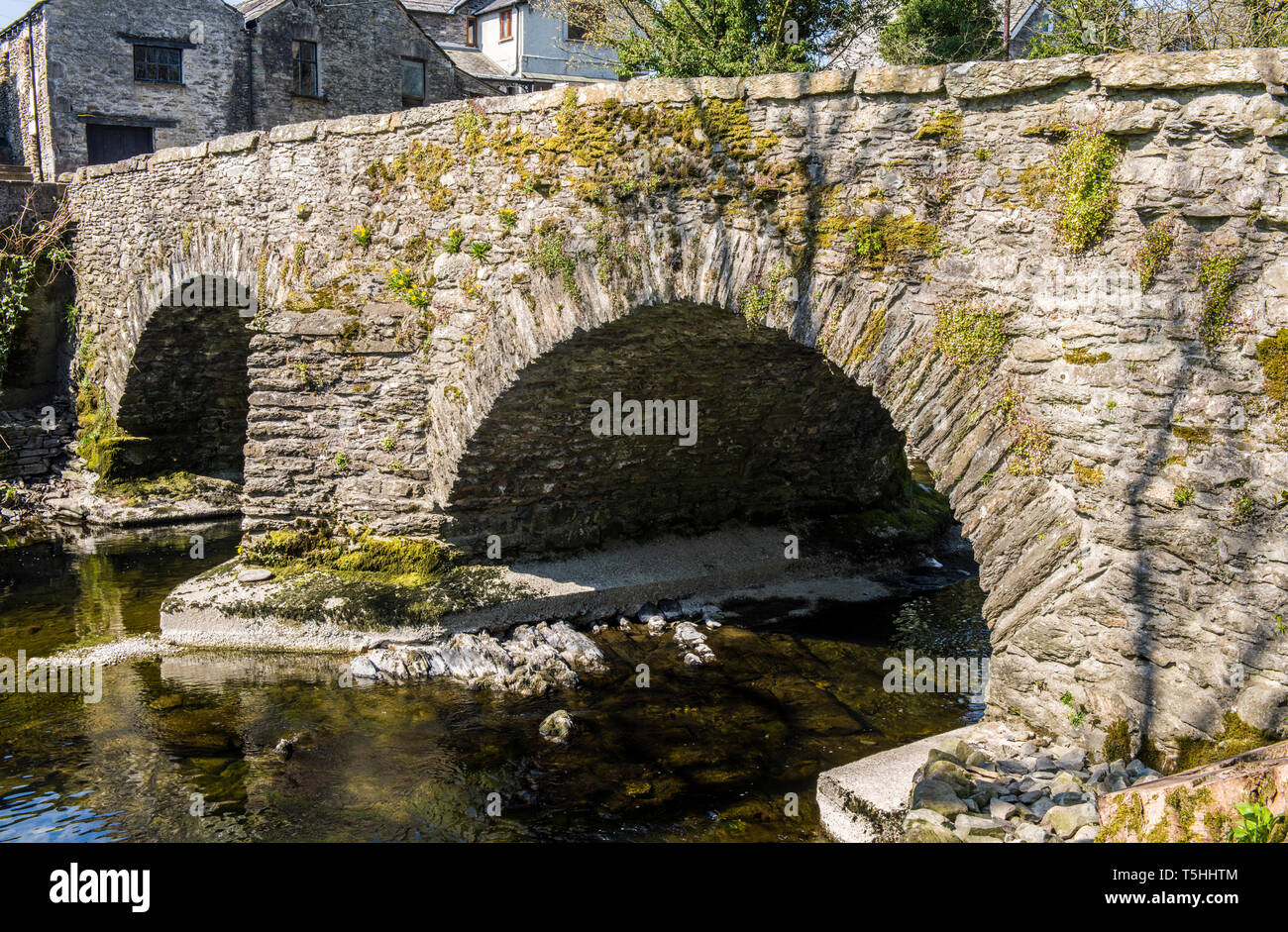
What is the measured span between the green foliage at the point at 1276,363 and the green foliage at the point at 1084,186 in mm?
1048

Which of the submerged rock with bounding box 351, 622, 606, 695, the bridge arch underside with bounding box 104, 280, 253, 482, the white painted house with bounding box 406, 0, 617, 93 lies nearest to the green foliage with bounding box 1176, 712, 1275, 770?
the submerged rock with bounding box 351, 622, 606, 695

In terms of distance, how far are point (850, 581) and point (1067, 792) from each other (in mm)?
6782

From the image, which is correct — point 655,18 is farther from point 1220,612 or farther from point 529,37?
point 529,37

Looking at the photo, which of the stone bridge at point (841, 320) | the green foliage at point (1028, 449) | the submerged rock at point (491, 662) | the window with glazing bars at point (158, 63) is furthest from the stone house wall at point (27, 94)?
the green foliage at point (1028, 449)

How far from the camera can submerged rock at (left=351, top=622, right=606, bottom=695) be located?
9.20 metres

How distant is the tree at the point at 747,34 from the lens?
12.8m

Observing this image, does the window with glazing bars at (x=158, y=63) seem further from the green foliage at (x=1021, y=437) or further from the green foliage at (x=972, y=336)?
the green foliage at (x=1021, y=437)

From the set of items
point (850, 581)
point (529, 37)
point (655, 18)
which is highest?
point (529, 37)

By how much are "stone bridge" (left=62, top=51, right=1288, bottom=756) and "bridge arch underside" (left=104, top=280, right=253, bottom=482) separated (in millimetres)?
1577

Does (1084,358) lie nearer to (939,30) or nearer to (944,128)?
(944,128)

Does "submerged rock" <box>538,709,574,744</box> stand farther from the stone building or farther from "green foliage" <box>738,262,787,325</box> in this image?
the stone building

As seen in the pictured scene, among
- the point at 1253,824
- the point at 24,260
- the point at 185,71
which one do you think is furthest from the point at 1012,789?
the point at 185,71

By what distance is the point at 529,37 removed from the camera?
89.1ft
